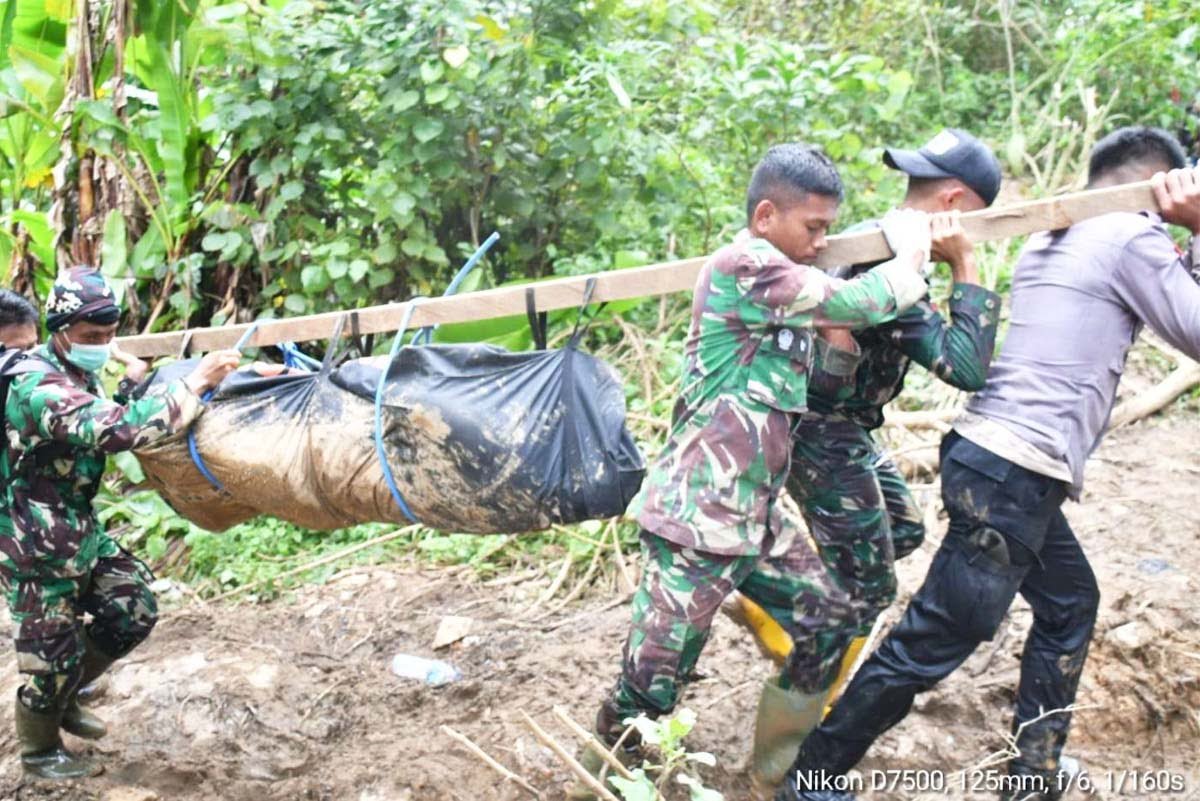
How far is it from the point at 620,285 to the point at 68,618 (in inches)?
82.3

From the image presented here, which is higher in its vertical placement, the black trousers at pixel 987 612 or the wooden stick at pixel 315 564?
the black trousers at pixel 987 612

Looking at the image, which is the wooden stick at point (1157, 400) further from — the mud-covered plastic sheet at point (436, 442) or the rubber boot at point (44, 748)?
the rubber boot at point (44, 748)

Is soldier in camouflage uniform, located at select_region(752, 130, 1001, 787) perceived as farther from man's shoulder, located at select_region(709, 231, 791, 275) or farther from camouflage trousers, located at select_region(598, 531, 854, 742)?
man's shoulder, located at select_region(709, 231, 791, 275)

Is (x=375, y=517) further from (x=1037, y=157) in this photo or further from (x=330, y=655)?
(x=1037, y=157)

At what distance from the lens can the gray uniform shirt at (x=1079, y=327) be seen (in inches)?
113

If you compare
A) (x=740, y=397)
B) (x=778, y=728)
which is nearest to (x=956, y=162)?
(x=740, y=397)

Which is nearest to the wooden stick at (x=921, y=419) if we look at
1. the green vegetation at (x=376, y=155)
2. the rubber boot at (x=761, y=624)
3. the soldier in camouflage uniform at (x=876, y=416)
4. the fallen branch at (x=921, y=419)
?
the fallen branch at (x=921, y=419)

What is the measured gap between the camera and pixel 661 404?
5504mm

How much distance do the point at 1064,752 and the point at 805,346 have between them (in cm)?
184

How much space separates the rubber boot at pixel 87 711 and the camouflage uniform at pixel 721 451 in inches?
76.4

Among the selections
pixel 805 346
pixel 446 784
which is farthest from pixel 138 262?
pixel 805 346

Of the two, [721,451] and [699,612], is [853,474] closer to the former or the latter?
[721,451]

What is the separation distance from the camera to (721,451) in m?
2.91

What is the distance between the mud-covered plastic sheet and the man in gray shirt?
848 millimetres
